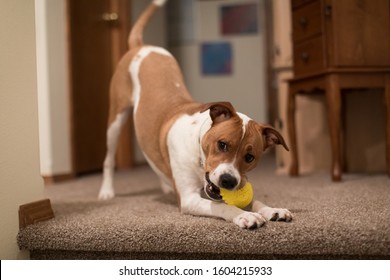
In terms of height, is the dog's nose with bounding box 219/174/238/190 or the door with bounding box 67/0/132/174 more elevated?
the door with bounding box 67/0/132/174

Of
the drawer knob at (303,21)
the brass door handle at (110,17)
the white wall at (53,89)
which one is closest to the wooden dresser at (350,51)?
the drawer knob at (303,21)

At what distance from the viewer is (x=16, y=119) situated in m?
1.75

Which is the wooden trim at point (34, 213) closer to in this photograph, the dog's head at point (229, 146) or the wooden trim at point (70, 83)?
the dog's head at point (229, 146)

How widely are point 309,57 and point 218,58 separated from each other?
11.2 ft

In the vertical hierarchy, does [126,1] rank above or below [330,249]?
above

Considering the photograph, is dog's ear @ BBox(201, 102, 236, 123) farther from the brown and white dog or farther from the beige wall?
the beige wall

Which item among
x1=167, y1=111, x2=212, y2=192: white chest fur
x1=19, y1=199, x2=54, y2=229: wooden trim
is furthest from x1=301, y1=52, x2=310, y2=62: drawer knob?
x1=19, y1=199, x2=54, y2=229: wooden trim

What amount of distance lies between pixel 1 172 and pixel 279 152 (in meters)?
2.32

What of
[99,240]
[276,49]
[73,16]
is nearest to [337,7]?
[276,49]

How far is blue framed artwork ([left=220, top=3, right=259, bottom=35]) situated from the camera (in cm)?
630

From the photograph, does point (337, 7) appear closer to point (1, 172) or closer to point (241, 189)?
point (241, 189)

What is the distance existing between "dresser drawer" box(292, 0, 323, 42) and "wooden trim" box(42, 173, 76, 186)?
2078 millimetres

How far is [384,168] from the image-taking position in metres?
3.22
